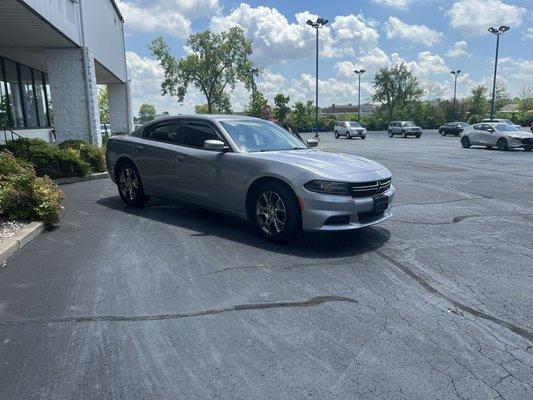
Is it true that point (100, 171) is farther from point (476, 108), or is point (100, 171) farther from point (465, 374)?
point (476, 108)

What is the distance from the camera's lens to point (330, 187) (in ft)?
17.0

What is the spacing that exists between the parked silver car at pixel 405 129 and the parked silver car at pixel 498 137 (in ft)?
60.1

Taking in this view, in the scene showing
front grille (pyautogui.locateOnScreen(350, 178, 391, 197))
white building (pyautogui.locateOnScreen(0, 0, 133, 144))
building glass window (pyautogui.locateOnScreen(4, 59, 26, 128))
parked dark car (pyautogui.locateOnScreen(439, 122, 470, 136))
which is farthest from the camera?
parked dark car (pyautogui.locateOnScreen(439, 122, 470, 136))

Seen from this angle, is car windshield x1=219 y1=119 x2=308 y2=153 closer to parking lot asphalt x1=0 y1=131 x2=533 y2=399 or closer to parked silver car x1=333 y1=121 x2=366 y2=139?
parking lot asphalt x1=0 y1=131 x2=533 y2=399

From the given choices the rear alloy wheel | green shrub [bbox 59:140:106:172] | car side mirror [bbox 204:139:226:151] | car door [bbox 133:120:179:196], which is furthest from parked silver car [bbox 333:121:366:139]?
car side mirror [bbox 204:139:226:151]

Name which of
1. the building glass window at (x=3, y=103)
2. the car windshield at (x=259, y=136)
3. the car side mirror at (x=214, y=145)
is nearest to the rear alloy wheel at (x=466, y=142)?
the car windshield at (x=259, y=136)

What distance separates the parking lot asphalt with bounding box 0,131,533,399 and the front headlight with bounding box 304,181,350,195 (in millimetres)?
700

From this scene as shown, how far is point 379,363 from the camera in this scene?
9.54 feet

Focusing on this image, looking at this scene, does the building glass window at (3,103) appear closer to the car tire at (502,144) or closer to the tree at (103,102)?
the car tire at (502,144)

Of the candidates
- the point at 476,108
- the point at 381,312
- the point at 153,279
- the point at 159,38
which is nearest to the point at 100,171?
the point at 153,279

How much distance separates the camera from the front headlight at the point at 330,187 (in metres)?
5.18

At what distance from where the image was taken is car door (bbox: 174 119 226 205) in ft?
20.4

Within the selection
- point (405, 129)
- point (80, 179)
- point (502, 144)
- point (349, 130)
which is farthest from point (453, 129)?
point (80, 179)

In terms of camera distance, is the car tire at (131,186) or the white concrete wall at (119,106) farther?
the white concrete wall at (119,106)
